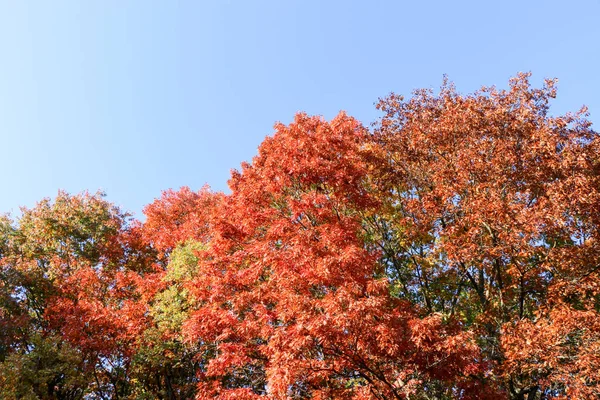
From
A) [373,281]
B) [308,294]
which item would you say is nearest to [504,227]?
[373,281]

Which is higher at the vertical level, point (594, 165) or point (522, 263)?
point (594, 165)

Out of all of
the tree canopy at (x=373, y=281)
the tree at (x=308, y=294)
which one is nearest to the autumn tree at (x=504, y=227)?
the tree canopy at (x=373, y=281)

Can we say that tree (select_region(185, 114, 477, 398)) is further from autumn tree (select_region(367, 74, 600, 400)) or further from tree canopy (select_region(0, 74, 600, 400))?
autumn tree (select_region(367, 74, 600, 400))

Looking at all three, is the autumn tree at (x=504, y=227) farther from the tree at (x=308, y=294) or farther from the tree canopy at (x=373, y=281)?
the tree at (x=308, y=294)

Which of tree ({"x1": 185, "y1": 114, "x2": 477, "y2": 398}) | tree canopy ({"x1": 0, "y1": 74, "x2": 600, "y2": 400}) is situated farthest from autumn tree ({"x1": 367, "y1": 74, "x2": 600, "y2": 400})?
tree ({"x1": 185, "y1": 114, "x2": 477, "y2": 398})

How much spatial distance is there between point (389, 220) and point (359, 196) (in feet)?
7.52

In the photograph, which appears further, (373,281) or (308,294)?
(308,294)

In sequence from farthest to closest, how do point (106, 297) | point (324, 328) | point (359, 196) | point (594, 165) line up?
point (106, 297) < point (359, 196) < point (594, 165) < point (324, 328)

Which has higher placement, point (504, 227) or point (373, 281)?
point (504, 227)

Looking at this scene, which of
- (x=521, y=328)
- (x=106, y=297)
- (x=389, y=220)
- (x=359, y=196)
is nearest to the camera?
(x=521, y=328)

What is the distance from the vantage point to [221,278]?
37.2 feet

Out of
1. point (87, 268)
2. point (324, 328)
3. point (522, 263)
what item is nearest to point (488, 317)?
point (522, 263)

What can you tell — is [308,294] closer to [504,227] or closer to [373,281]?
[373,281]

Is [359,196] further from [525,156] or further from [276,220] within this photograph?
[525,156]
